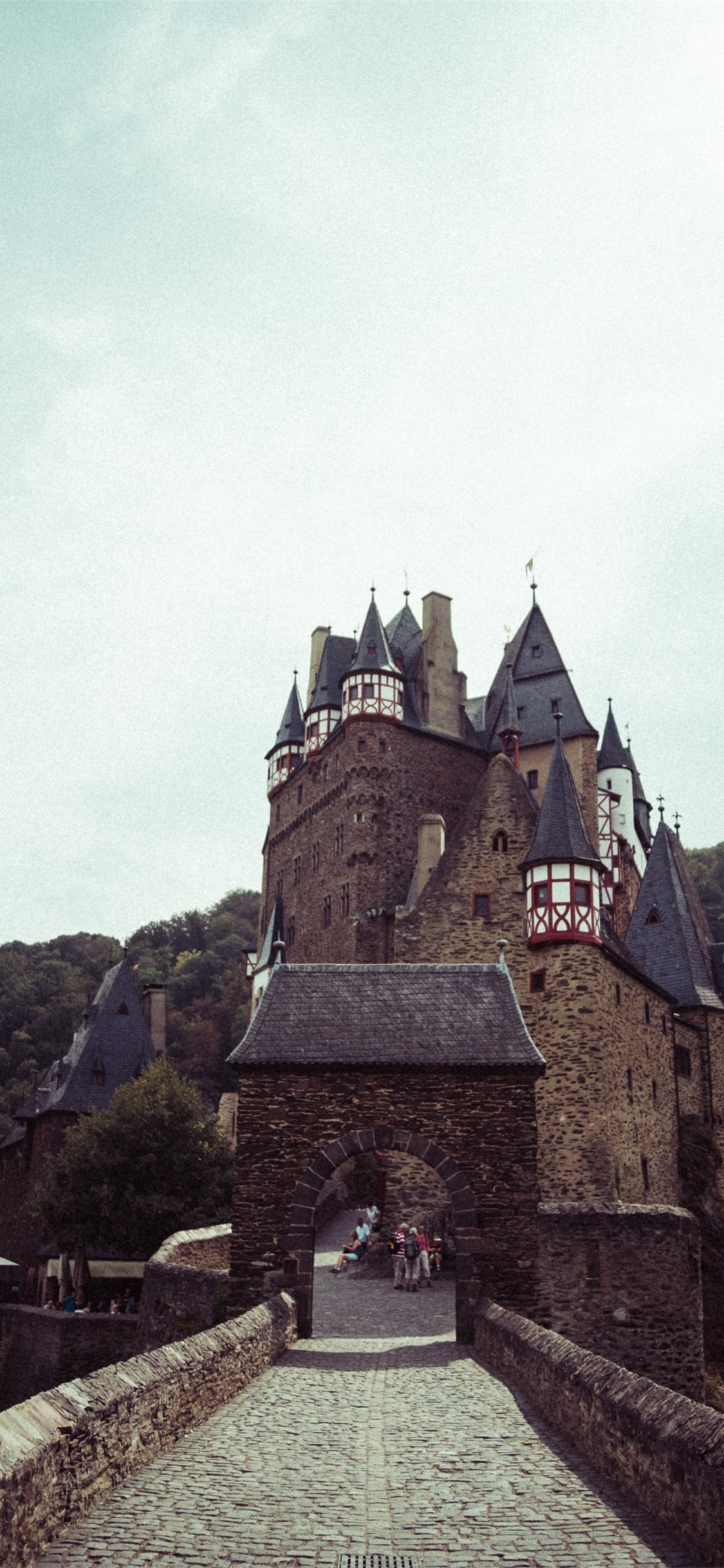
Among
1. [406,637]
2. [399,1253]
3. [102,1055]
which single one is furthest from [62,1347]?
[406,637]

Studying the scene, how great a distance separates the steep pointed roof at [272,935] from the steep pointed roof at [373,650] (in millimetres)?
11410

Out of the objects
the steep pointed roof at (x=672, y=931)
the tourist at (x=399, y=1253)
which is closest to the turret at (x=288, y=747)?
the steep pointed roof at (x=672, y=931)

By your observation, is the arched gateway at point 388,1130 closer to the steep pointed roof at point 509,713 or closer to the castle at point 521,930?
the castle at point 521,930

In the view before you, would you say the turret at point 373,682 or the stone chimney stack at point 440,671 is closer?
the turret at point 373,682

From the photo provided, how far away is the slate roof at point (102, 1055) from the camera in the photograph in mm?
49469

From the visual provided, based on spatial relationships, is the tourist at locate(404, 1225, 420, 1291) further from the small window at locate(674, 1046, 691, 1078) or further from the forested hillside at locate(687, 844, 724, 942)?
the forested hillside at locate(687, 844, 724, 942)

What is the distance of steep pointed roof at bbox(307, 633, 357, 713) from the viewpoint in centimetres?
5744

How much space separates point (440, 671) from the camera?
186 feet

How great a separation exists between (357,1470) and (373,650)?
45.7 meters

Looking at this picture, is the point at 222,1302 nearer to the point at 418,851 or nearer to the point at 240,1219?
Result: the point at 240,1219

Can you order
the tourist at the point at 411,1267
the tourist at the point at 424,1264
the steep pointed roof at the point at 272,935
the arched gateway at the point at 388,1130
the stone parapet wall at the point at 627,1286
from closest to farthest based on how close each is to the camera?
the arched gateway at the point at 388,1130
the stone parapet wall at the point at 627,1286
the tourist at the point at 411,1267
the tourist at the point at 424,1264
the steep pointed roof at the point at 272,935

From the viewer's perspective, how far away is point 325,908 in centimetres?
5366

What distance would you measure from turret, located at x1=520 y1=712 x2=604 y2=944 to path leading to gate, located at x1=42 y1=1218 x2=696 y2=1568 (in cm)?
2212

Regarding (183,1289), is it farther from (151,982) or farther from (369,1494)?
(151,982)
